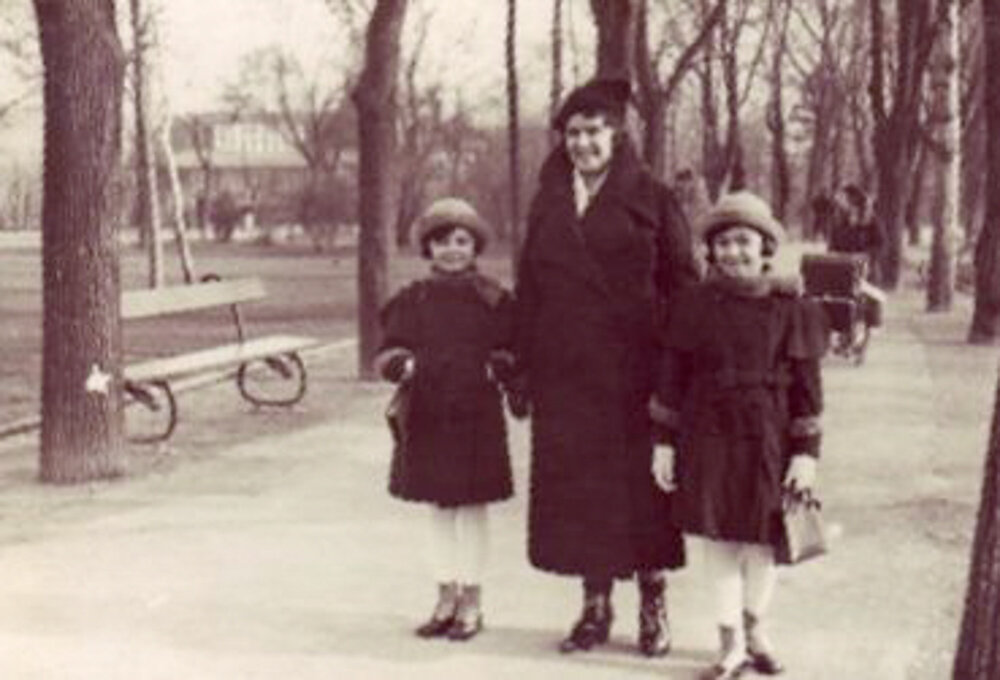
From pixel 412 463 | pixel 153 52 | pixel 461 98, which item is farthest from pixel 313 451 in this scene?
pixel 461 98

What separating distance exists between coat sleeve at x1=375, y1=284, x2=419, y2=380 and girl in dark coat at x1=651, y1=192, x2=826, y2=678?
3.50 feet

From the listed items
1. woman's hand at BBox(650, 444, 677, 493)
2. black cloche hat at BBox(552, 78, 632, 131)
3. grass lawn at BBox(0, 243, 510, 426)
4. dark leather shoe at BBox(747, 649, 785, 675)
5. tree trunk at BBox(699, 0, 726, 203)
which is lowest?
grass lawn at BBox(0, 243, 510, 426)

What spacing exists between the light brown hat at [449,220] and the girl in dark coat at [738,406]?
937 mm

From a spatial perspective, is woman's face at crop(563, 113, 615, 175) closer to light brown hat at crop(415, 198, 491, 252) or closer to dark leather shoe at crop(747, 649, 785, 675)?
light brown hat at crop(415, 198, 491, 252)

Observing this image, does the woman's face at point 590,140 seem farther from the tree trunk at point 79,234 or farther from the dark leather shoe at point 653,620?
the tree trunk at point 79,234

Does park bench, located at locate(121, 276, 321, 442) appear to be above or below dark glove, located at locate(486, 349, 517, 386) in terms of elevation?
below

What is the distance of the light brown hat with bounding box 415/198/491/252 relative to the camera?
696 centimetres

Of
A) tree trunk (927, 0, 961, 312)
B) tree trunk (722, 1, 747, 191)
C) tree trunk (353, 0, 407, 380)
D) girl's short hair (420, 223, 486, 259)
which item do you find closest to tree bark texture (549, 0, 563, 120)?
tree trunk (927, 0, 961, 312)

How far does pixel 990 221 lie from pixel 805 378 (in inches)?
582

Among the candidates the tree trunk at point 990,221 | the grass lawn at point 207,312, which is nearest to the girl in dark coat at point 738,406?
the grass lawn at point 207,312

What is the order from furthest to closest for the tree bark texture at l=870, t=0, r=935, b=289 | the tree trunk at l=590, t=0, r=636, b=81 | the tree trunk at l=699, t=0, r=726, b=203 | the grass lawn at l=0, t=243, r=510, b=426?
1. the tree trunk at l=699, t=0, r=726, b=203
2. the tree bark texture at l=870, t=0, r=935, b=289
3. the grass lawn at l=0, t=243, r=510, b=426
4. the tree trunk at l=590, t=0, r=636, b=81

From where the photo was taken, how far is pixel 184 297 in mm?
14602

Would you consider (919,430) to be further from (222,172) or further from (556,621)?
(222,172)

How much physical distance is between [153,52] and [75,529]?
3209 centimetres
